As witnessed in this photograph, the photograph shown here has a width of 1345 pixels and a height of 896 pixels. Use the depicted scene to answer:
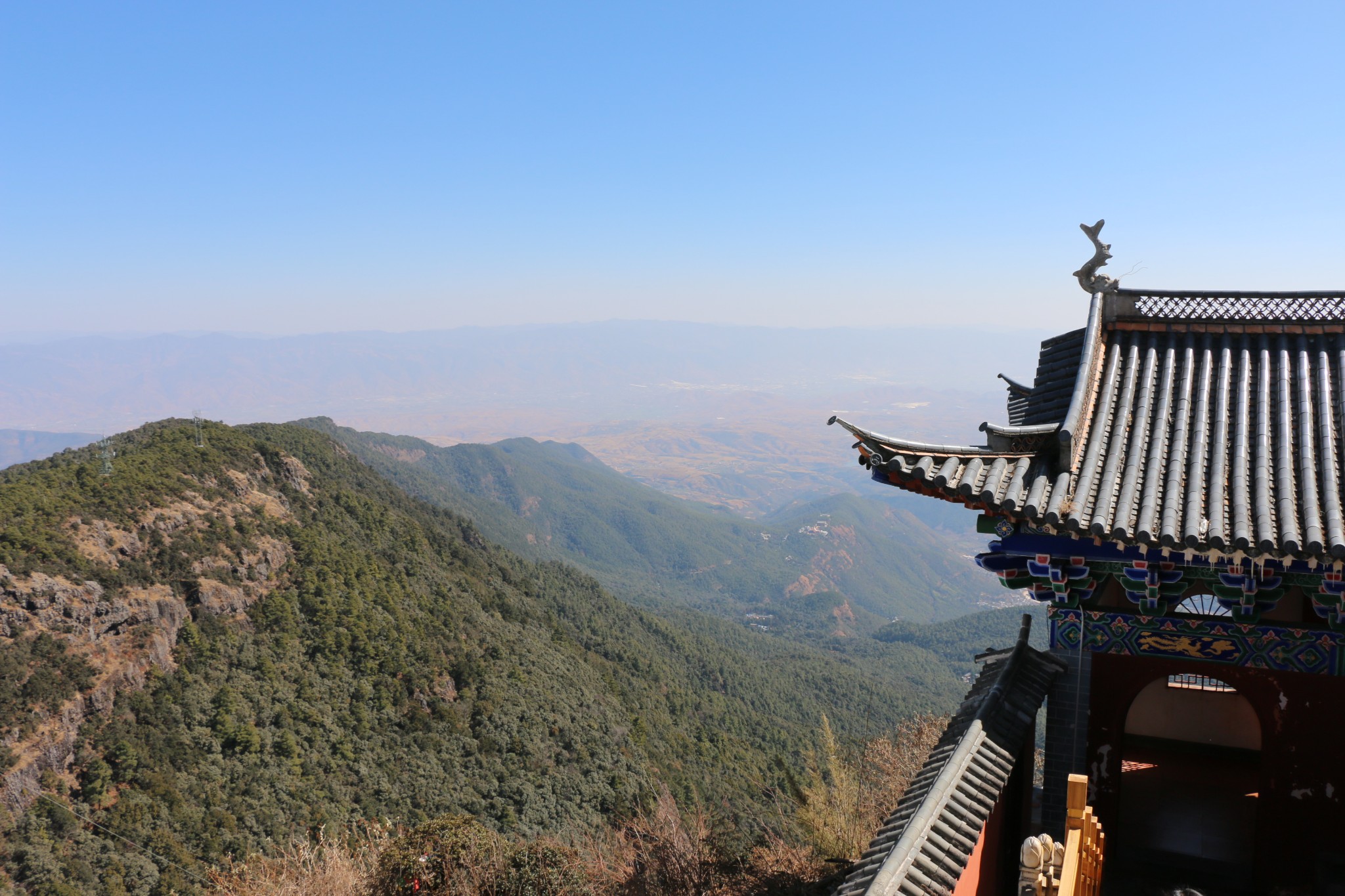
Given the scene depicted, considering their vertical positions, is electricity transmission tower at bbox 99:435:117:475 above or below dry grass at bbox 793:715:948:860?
above

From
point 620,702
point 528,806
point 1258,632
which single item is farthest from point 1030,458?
point 620,702

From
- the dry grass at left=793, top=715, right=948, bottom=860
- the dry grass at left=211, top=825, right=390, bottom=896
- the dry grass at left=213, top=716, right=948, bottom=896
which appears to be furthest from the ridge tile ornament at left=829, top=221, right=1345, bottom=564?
the dry grass at left=211, top=825, right=390, bottom=896

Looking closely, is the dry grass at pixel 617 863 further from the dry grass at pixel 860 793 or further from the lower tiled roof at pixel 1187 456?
the lower tiled roof at pixel 1187 456

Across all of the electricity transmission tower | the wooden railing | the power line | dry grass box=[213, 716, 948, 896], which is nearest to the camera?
the wooden railing

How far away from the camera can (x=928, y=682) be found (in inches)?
3979

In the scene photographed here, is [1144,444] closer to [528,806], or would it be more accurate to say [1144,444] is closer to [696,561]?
[528,806]

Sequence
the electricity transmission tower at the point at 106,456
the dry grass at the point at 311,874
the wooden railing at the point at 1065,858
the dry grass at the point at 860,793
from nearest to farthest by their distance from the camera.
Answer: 1. the wooden railing at the point at 1065,858
2. the dry grass at the point at 311,874
3. the dry grass at the point at 860,793
4. the electricity transmission tower at the point at 106,456

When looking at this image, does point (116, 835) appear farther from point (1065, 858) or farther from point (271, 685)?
point (1065, 858)

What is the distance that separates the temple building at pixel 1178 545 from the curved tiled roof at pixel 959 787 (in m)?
0.06

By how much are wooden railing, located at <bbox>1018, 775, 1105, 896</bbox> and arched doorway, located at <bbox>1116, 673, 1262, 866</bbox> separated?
165 inches

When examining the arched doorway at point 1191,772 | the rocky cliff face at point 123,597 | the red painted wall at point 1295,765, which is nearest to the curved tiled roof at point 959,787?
the red painted wall at point 1295,765

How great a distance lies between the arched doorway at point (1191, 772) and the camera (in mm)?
9320

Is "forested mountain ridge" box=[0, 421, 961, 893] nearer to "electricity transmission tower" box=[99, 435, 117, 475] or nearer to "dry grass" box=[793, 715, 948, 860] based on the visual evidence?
"electricity transmission tower" box=[99, 435, 117, 475]

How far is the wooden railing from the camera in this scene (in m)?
5.27
